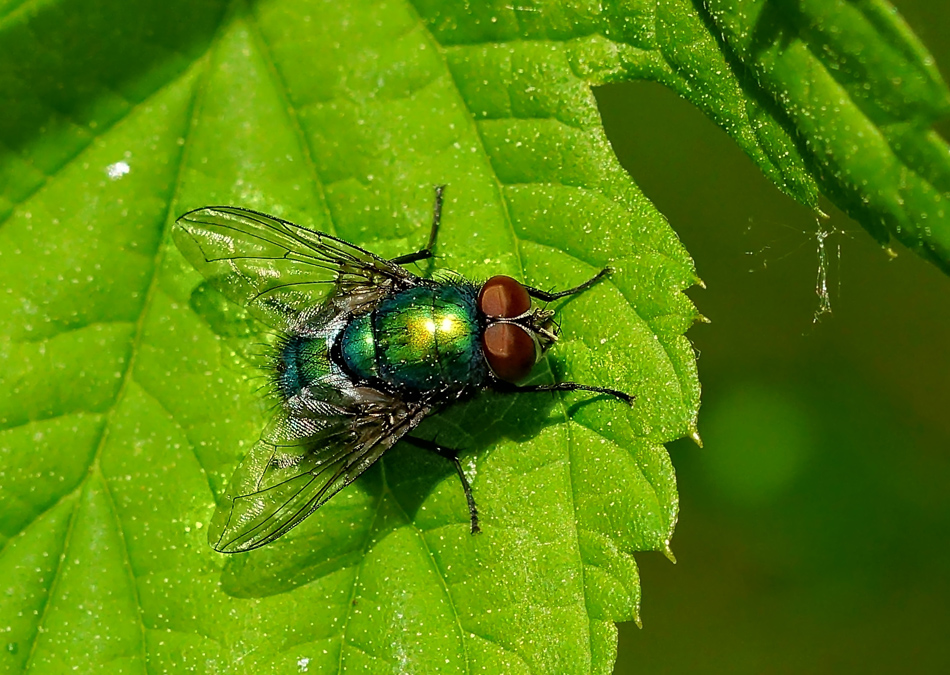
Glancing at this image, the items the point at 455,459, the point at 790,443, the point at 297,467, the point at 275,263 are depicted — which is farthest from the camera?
the point at 790,443

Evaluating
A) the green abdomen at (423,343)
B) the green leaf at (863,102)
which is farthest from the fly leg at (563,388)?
the green leaf at (863,102)

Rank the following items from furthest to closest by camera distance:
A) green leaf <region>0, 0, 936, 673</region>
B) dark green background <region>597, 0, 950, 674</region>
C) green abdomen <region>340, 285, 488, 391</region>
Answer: dark green background <region>597, 0, 950, 674</region>
green abdomen <region>340, 285, 488, 391</region>
green leaf <region>0, 0, 936, 673</region>

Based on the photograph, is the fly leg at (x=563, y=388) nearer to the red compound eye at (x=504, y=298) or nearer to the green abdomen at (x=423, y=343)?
the green abdomen at (x=423, y=343)

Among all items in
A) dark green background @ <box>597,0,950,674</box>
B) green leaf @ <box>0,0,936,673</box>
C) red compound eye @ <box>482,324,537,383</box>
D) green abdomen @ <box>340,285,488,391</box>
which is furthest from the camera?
dark green background @ <box>597,0,950,674</box>

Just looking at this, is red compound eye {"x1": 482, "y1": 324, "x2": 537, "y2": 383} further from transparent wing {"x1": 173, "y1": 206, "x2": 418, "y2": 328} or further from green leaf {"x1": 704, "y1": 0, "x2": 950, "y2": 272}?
green leaf {"x1": 704, "y1": 0, "x2": 950, "y2": 272}

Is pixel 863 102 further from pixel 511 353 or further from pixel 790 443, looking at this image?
pixel 790 443

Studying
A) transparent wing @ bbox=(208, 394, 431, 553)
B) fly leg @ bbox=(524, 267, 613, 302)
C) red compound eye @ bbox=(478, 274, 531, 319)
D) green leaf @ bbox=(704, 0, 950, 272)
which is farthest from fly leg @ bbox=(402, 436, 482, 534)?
green leaf @ bbox=(704, 0, 950, 272)

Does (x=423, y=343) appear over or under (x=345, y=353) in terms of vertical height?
over

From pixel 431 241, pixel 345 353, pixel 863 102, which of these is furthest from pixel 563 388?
pixel 863 102
